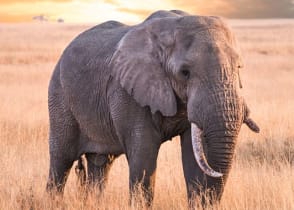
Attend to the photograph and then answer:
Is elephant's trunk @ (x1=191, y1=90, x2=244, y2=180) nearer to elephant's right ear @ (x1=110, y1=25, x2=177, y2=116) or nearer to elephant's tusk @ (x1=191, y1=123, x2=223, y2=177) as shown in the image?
elephant's tusk @ (x1=191, y1=123, x2=223, y2=177)

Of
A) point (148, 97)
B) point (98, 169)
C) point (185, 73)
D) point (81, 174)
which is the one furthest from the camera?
point (81, 174)

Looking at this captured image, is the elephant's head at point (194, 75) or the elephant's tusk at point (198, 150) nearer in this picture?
the elephant's head at point (194, 75)

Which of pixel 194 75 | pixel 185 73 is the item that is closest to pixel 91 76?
pixel 185 73

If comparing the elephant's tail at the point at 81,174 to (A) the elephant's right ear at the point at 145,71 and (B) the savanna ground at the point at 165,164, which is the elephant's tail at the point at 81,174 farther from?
(A) the elephant's right ear at the point at 145,71

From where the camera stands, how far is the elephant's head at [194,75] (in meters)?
5.07

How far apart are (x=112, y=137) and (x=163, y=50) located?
4.60ft

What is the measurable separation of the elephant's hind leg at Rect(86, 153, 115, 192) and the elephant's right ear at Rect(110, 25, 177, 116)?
5.44 feet

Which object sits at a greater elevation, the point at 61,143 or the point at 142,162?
the point at 142,162

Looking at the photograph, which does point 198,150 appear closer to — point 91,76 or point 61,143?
point 91,76

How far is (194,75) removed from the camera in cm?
529

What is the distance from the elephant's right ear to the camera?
5602 millimetres

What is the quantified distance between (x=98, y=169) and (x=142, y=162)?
1.76 metres

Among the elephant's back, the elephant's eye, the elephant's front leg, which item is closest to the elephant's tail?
the elephant's back

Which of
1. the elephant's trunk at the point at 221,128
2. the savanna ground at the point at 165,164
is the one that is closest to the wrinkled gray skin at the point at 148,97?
the elephant's trunk at the point at 221,128
